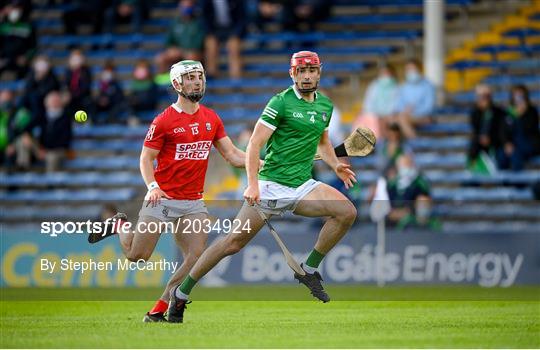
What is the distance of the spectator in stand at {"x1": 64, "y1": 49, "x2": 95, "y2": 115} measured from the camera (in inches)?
1027

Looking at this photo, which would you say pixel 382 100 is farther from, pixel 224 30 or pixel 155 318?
pixel 155 318

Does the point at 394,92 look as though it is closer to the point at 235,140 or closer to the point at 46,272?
the point at 235,140

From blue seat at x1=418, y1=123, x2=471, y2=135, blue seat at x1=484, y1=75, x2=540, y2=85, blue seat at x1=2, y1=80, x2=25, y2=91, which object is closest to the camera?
blue seat at x1=418, y1=123, x2=471, y2=135

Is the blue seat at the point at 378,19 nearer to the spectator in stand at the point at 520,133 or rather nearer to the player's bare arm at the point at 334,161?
the spectator in stand at the point at 520,133

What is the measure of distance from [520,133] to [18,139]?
9.05 metres

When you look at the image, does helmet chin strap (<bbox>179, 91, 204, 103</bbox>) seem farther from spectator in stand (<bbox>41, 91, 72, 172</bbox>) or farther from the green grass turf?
spectator in stand (<bbox>41, 91, 72, 172</bbox>)

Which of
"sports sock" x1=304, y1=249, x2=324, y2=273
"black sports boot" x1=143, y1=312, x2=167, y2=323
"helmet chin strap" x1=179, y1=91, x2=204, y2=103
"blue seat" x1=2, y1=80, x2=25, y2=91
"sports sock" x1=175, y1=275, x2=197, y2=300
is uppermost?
"helmet chin strap" x1=179, y1=91, x2=204, y2=103

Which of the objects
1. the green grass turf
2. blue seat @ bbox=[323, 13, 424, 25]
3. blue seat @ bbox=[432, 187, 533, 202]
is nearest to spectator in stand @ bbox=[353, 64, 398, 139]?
blue seat @ bbox=[432, 187, 533, 202]

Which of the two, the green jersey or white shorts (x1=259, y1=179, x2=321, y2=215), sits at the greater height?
the green jersey

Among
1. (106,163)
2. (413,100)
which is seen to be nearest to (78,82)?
A: (106,163)

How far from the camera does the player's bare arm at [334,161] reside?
14.1 meters

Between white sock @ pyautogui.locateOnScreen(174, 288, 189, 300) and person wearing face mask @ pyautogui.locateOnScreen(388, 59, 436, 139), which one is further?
person wearing face mask @ pyautogui.locateOnScreen(388, 59, 436, 139)

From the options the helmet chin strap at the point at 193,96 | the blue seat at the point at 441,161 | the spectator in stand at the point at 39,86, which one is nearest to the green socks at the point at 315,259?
the helmet chin strap at the point at 193,96

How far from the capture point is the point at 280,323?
13828 mm
